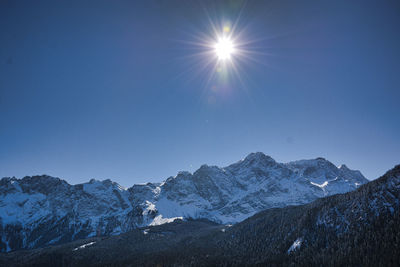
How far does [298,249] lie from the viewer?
172 m

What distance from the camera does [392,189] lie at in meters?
155

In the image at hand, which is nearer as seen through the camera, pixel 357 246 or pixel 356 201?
pixel 357 246

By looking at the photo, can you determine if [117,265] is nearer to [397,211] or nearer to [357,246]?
[357,246]

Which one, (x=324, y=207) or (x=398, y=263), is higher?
(x=324, y=207)

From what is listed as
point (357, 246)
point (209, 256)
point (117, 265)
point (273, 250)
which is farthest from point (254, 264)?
point (117, 265)

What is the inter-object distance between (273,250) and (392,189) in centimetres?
9520

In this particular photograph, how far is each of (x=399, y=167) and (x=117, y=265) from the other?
227693 mm

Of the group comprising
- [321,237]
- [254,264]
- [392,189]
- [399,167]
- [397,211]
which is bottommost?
[254,264]

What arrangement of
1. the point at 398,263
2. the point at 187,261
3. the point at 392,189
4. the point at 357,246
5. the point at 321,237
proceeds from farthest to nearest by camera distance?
the point at 187,261 < the point at 321,237 < the point at 392,189 < the point at 357,246 < the point at 398,263

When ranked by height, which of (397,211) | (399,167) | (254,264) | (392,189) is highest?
(399,167)

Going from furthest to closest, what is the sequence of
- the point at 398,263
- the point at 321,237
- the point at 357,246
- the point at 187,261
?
the point at 187,261, the point at 321,237, the point at 357,246, the point at 398,263

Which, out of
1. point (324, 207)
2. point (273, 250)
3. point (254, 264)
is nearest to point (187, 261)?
point (254, 264)

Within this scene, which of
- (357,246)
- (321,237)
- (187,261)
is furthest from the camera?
(187,261)

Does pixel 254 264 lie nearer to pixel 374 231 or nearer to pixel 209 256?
pixel 209 256
